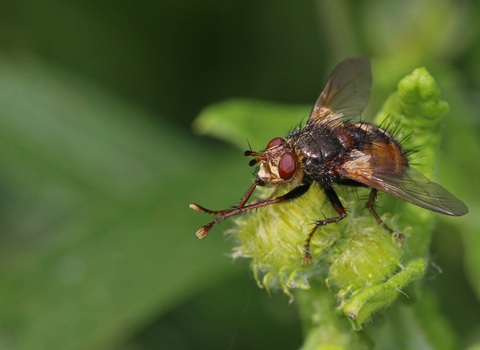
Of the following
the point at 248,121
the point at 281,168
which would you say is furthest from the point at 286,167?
the point at 248,121

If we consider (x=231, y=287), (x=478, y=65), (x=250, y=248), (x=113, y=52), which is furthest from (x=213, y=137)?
(x=250, y=248)

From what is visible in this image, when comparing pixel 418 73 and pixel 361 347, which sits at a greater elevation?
pixel 418 73

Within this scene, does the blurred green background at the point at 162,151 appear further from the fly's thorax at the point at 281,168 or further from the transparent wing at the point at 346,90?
the fly's thorax at the point at 281,168

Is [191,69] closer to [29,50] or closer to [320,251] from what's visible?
[29,50]

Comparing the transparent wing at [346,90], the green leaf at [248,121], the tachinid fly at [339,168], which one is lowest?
the tachinid fly at [339,168]

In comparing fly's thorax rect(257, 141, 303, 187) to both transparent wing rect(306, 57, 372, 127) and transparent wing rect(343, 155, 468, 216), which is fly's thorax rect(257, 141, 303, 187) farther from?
transparent wing rect(306, 57, 372, 127)

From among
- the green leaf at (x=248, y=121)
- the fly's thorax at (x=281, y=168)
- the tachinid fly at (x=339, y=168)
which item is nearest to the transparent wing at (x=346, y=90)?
the tachinid fly at (x=339, y=168)
